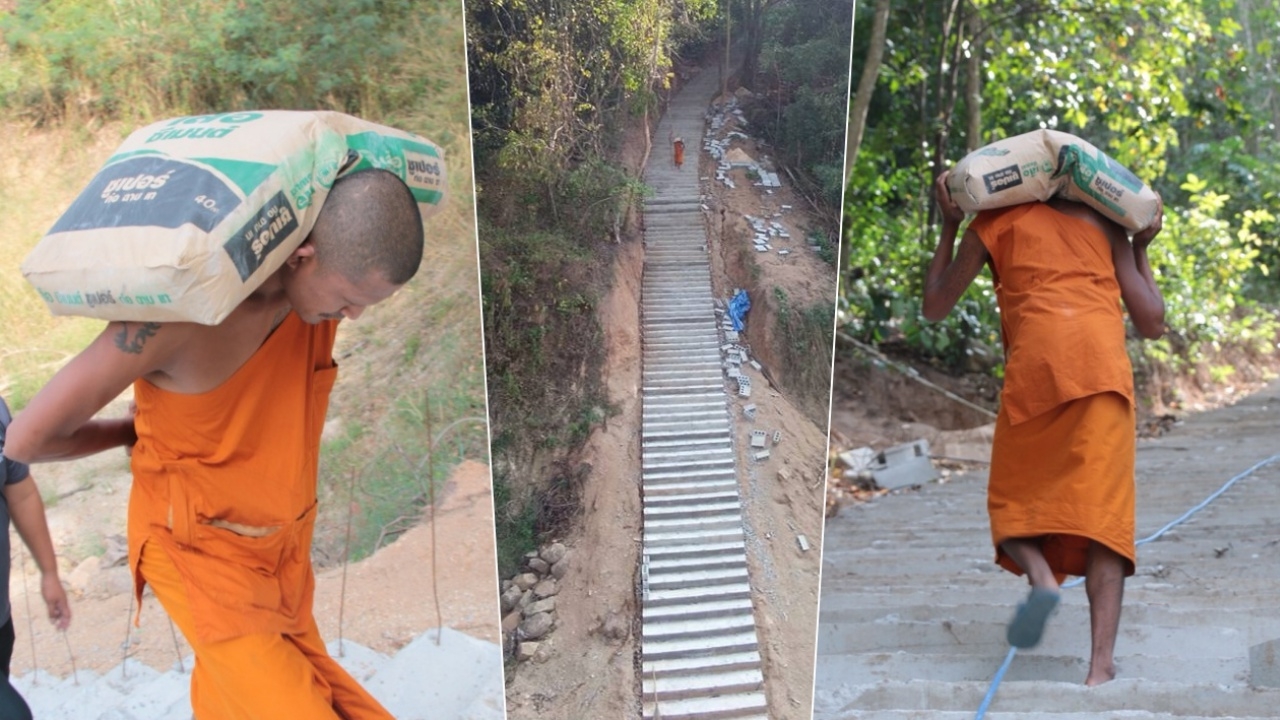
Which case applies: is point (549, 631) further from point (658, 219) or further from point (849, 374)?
point (849, 374)

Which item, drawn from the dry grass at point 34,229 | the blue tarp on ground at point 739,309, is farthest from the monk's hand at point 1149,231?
the dry grass at point 34,229

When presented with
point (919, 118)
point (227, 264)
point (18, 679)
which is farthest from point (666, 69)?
point (919, 118)

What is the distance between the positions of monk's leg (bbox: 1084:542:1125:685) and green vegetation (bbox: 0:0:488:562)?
1865mm

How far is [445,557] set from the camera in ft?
11.6

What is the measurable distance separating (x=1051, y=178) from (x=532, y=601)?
1.78m

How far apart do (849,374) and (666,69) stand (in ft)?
22.2

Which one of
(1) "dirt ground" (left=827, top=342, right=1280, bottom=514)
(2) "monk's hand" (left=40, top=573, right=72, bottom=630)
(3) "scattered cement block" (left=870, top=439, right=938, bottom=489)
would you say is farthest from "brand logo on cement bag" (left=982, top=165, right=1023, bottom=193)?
(3) "scattered cement block" (left=870, top=439, right=938, bottom=489)

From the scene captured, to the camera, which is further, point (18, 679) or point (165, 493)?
point (18, 679)

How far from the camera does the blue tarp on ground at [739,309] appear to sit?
1888 millimetres

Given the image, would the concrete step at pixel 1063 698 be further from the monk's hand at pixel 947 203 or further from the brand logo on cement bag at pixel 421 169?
the brand logo on cement bag at pixel 421 169

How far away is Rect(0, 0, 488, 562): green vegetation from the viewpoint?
12.0 ft

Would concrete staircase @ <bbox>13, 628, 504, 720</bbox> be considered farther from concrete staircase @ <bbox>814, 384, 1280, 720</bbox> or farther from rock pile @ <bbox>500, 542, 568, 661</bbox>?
rock pile @ <bbox>500, 542, 568, 661</bbox>

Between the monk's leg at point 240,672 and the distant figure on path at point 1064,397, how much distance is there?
67.7 inches

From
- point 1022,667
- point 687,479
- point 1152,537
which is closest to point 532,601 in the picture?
point 687,479
